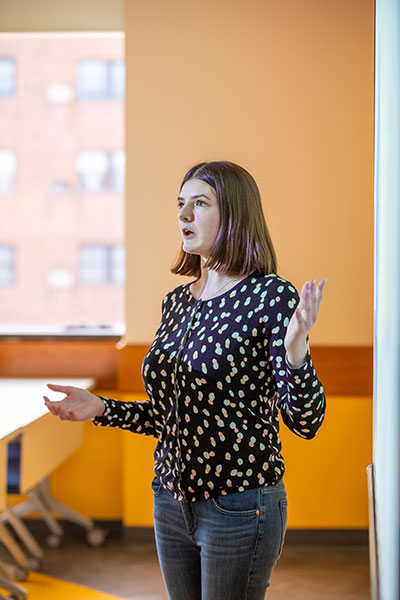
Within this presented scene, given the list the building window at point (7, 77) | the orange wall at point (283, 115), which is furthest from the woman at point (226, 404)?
the building window at point (7, 77)

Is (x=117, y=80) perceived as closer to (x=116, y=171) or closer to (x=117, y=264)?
(x=116, y=171)

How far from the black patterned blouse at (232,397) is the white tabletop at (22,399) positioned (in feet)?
3.25

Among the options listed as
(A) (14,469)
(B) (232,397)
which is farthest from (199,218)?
(A) (14,469)

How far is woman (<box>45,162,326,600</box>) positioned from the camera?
1277 millimetres

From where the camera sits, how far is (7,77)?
12.3 feet

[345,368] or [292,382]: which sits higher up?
[292,382]

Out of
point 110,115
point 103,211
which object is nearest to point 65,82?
point 110,115

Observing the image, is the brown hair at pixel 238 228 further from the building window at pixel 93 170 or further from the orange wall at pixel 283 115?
the building window at pixel 93 170

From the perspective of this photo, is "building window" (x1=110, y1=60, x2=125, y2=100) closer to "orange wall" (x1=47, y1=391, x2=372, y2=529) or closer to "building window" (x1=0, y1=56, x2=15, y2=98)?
"building window" (x1=0, y1=56, x2=15, y2=98)

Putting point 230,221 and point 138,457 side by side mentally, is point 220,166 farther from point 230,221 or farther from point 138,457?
point 138,457

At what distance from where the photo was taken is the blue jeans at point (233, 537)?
128 cm

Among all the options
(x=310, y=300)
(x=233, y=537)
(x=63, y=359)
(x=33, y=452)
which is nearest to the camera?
(x=310, y=300)

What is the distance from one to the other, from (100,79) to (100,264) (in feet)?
3.42

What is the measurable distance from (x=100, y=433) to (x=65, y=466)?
260 millimetres
